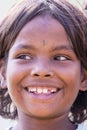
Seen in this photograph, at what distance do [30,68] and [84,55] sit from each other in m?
0.26

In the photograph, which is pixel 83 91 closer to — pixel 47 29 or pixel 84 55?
pixel 84 55

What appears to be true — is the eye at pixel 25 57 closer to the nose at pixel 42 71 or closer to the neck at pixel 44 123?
the nose at pixel 42 71

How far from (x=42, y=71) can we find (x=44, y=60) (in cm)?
5

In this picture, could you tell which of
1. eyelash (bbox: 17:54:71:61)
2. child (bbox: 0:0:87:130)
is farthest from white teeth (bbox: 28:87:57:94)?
eyelash (bbox: 17:54:71:61)

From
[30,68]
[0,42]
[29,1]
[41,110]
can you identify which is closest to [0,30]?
[0,42]

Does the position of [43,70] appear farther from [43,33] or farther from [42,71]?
[43,33]

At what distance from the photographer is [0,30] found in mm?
1797

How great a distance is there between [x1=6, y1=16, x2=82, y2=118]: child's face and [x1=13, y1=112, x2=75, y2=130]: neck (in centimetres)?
7

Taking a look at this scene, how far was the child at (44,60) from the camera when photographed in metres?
1.58

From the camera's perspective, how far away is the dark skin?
1575 millimetres

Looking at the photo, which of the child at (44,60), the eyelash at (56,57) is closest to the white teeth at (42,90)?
the child at (44,60)

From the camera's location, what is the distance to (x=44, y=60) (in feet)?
5.16

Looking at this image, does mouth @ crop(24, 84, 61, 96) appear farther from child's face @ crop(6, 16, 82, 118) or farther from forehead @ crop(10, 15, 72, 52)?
forehead @ crop(10, 15, 72, 52)

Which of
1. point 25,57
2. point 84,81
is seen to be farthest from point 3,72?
point 84,81
